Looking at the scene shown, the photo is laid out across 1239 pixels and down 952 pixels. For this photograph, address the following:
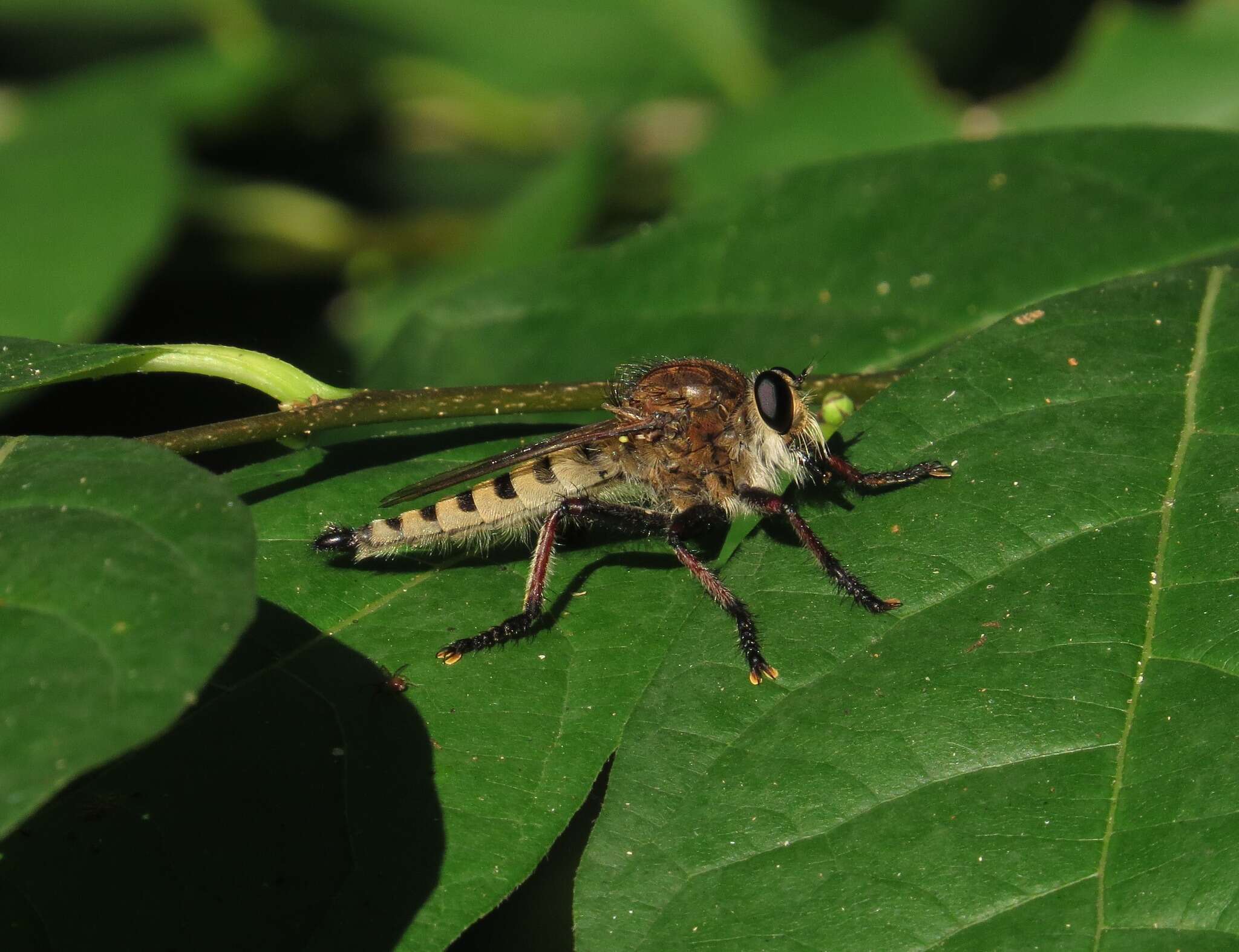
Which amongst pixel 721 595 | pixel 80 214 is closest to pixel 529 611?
pixel 721 595

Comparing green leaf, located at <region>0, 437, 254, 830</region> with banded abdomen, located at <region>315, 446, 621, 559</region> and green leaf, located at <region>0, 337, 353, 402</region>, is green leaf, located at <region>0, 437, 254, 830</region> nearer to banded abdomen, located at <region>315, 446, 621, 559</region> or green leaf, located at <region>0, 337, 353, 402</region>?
green leaf, located at <region>0, 337, 353, 402</region>

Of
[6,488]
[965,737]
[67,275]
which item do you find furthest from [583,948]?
[67,275]

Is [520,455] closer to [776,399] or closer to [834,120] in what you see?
[776,399]

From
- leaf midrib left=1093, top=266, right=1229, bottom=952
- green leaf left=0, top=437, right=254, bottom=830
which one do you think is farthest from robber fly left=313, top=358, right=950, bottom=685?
green leaf left=0, top=437, right=254, bottom=830

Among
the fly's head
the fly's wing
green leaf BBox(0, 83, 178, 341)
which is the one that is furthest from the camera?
green leaf BBox(0, 83, 178, 341)

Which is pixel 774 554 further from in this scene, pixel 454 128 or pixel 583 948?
pixel 454 128

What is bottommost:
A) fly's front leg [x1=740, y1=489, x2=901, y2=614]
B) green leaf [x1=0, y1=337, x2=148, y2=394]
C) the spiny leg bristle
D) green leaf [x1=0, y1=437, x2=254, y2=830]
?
the spiny leg bristle
